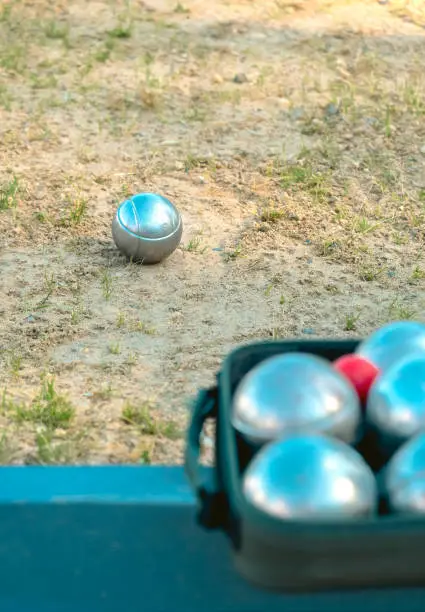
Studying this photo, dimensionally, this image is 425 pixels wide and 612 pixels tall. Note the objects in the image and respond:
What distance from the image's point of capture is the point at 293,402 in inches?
81.6

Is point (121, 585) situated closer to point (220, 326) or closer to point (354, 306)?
point (220, 326)

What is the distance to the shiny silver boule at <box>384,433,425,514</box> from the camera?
6.35ft

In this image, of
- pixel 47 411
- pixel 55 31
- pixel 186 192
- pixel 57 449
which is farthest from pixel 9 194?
pixel 55 31

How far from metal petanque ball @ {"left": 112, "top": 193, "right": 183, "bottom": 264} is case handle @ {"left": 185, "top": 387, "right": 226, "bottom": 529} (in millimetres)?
2089

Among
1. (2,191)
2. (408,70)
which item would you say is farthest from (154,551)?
(408,70)

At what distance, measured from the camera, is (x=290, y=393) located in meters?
2.07

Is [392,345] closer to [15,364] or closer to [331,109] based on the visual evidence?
[15,364]

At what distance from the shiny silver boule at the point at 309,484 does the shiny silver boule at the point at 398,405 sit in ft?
0.65

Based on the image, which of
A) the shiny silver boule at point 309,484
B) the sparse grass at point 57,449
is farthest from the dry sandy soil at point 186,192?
the shiny silver boule at point 309,484

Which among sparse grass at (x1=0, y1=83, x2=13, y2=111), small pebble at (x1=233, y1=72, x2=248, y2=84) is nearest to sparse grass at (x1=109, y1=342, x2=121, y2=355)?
sparse grass at (x1=0, y1=83, x2=13, y2=111)

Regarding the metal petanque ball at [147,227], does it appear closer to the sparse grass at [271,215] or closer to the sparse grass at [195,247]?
the sparse grass at [195,247]

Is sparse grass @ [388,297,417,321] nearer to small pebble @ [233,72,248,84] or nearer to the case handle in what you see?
the case handle

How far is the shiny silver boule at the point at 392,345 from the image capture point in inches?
93.4

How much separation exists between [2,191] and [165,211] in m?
1.13
